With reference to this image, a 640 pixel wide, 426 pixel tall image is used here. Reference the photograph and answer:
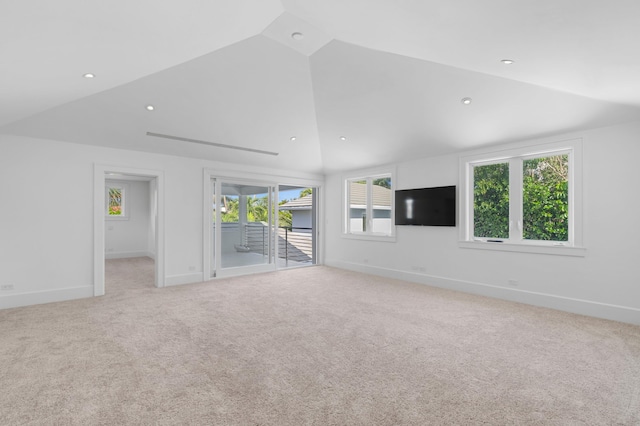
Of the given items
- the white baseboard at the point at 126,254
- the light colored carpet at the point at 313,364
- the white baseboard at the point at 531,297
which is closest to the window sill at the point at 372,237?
the white baseboard at the point at 531,297

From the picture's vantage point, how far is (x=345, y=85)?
4105mm

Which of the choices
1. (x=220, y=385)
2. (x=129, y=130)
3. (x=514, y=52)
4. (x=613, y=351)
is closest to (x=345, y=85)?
(x=514, y=52)

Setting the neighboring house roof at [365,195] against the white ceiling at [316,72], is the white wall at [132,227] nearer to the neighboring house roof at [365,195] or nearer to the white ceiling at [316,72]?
the white ceiling at [316,72]

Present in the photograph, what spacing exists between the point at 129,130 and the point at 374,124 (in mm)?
3717

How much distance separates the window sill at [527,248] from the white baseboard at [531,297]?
0.57m

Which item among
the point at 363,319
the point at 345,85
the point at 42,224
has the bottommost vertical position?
the point at 363,319

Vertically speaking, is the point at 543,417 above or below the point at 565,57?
below

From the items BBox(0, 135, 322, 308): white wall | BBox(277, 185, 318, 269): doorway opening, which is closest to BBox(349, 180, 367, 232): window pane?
BBox(277, 185, 318, 269): doorway opening

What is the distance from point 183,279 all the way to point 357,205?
4023 mm

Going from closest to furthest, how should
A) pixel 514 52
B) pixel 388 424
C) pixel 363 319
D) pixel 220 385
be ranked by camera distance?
pixel 388 424
pixel 220 385
pixel 514 52
pixel 363 319

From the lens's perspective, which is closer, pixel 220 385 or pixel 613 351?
pixel 220 385

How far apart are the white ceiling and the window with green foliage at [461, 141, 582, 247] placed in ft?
1.33

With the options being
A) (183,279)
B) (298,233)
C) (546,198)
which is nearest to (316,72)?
(546,198)

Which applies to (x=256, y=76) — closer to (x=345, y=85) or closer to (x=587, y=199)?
(x=345, y=85)
